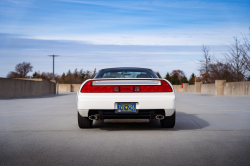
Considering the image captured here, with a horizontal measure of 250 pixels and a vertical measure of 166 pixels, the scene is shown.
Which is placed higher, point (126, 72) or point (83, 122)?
point (126, 72)

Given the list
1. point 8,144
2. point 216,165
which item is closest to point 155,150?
point 216,165

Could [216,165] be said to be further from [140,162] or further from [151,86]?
[151,86]

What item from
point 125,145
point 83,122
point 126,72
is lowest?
point 125,145

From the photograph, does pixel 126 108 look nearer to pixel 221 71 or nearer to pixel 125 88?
pixel 125 88

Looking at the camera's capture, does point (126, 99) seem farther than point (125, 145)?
Yes

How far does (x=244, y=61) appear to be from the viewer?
4016cm

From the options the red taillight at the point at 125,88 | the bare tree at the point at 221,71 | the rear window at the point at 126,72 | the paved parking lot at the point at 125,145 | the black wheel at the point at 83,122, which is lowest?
the paved parking lot at the point at 125,145

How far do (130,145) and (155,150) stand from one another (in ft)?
1.59

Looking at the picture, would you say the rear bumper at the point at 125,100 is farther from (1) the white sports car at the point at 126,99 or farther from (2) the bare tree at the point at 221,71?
(2) the bare tree at the point at 221,71

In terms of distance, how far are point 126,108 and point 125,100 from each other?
15 cm

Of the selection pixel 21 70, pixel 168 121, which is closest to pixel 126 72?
pixel 168 121

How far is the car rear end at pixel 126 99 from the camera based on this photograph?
17.2ft

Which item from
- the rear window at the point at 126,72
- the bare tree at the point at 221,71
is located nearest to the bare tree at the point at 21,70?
the bare tree at the point at 221,71

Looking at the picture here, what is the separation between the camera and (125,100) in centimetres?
523
